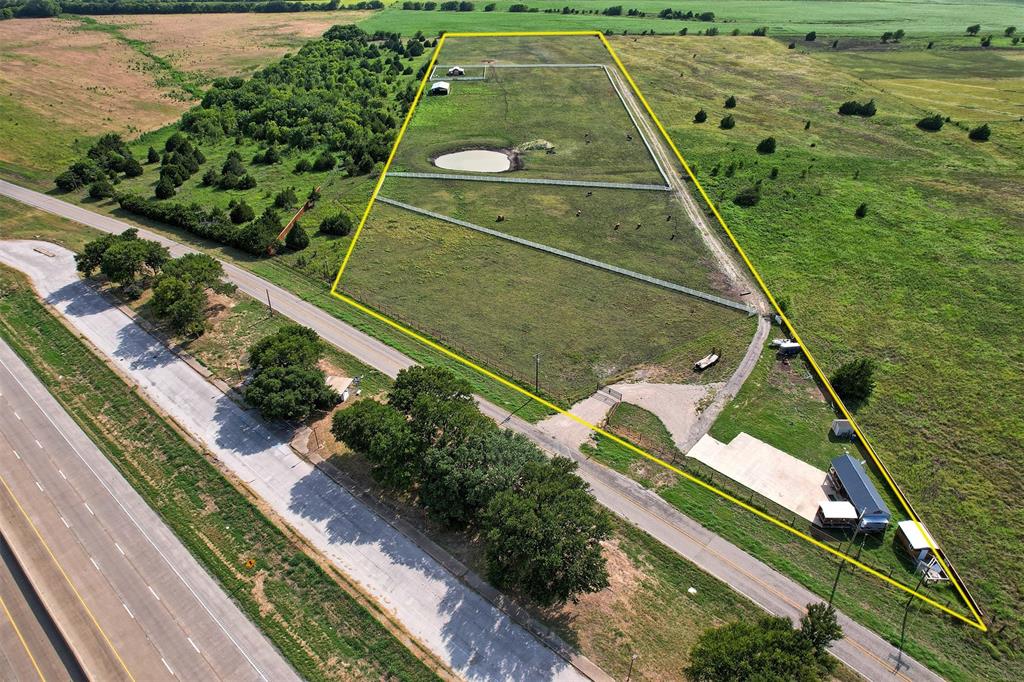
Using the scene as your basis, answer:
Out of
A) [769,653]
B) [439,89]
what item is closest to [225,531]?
[769,653]

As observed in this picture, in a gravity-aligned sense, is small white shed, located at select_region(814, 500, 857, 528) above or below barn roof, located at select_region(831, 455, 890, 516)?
below

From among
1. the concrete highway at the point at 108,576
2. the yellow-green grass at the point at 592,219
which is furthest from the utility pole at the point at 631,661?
the yellow-green grass at the point at 592,219

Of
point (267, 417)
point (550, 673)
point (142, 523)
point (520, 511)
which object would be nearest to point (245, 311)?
point (267, 417)

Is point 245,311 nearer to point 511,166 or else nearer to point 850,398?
point 511,166

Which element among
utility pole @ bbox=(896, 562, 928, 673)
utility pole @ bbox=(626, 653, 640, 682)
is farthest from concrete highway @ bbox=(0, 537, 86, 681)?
utility pole @ bbox=(896, 562, 928, 673)

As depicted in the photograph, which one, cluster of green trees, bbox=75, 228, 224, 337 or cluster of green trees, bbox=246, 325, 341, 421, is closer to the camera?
cluster of green trees, bbox=246, 325, 341, 421

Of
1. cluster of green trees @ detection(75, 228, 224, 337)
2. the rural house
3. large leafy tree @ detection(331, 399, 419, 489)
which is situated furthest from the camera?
cluster of green trees @ detection(75, 228, 224, 337)

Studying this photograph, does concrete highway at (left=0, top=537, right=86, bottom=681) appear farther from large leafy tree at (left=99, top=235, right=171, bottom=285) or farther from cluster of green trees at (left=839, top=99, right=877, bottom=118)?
cluster of green trees at (left=839, top=99, right=877, bottom=118)
